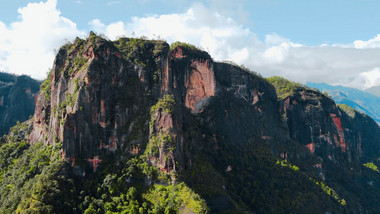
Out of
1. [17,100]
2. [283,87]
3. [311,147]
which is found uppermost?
[283,87]

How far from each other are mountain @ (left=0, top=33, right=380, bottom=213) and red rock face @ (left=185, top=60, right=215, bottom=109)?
22cm

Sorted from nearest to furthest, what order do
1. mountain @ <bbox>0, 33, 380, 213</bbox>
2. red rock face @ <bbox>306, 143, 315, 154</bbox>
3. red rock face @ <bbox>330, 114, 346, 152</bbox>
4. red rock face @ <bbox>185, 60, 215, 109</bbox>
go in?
mountain @ <bbox>0, 33, 380, 213</bbox>
red rock face @ <bbox>185, 60, 215, 109</bbox>
red rock face @ <bbox>306, 143, 315, 154</bbox>
red rock face @ <bbox>330, 114, 346, 152</bbox>

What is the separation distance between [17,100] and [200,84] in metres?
97.4

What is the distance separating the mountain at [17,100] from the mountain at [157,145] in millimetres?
72894

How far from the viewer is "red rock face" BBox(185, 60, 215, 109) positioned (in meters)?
74.6

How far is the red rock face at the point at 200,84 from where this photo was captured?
74625 mm

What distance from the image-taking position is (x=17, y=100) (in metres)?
139

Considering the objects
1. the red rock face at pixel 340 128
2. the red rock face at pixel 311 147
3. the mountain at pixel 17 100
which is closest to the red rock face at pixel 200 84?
the red rock face at pixel 311 147

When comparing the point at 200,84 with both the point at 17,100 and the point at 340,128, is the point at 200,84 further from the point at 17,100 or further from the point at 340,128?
the point at 17,100

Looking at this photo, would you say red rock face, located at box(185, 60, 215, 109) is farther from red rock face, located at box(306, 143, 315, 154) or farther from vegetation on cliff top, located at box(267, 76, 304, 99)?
red rock face, located at box(306, 143, 315, 154)

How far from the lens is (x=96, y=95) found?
5616 centimetres

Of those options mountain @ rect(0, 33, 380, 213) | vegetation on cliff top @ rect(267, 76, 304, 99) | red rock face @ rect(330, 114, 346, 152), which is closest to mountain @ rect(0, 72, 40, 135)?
mountain @ rect(0, 33, 380, 213)

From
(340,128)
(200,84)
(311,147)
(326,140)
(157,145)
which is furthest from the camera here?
(340,128)

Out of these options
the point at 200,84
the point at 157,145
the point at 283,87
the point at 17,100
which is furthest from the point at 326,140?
the point at 17,100
